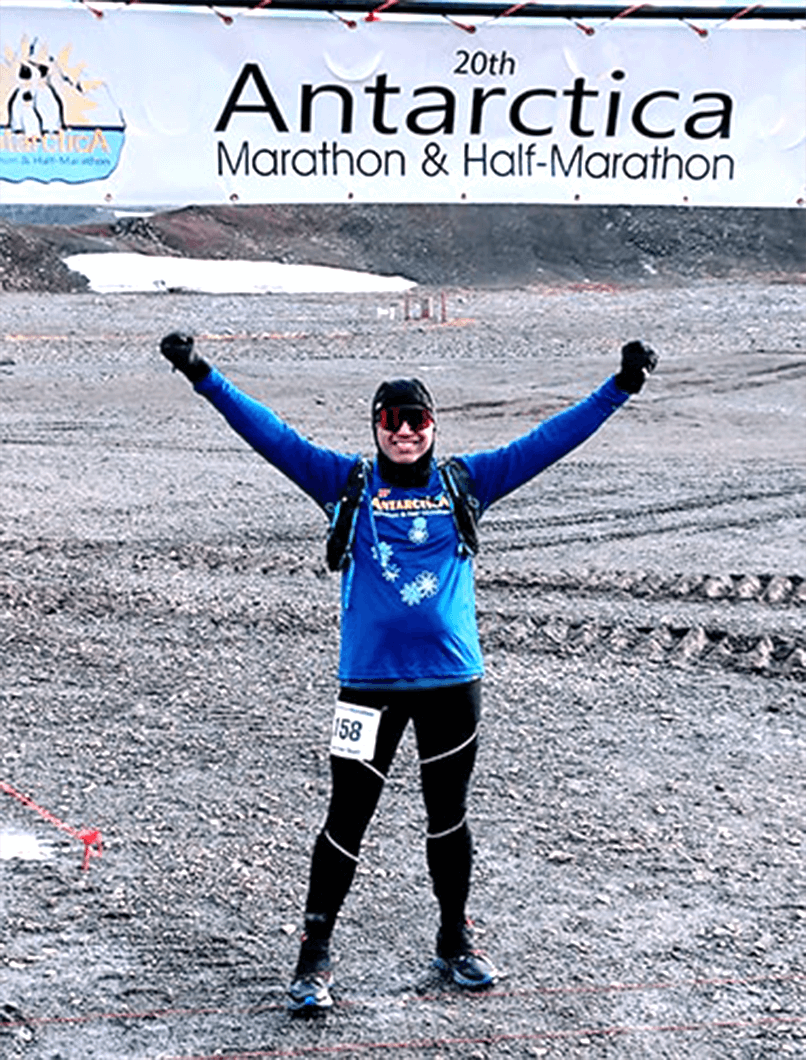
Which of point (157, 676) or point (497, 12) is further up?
point (497, 12)

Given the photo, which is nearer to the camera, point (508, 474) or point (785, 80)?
point (508, 474)

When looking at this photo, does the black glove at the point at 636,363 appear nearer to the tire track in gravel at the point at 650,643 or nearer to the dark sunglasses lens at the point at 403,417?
the dark sunglasses lens at the point at 403,417

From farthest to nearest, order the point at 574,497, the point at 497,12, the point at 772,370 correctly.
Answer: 1. the point at 772,370
2. the point at 574,497
3. the point at 497,12

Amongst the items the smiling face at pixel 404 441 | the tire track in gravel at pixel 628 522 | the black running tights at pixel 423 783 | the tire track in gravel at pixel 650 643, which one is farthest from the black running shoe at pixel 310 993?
the tire track in gravel at pixel 628 522

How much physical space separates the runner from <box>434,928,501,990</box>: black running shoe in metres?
0.34

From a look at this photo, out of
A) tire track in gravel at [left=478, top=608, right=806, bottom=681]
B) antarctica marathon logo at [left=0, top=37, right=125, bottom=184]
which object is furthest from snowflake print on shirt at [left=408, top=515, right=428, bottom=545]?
tire track in gravel at [left=478, top=608, right=806, bottom=681]

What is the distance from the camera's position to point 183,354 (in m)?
6.00

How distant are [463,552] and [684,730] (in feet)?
13.5

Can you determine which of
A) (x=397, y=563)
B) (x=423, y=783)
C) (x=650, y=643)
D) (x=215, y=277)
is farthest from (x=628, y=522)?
(x=215, y=277)

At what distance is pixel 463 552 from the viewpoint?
6.10m

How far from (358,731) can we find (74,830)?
102 inches

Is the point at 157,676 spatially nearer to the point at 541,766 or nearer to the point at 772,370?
the point at 541,766

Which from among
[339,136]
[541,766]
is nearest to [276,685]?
[541,766]

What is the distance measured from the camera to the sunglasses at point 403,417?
19.5ft
